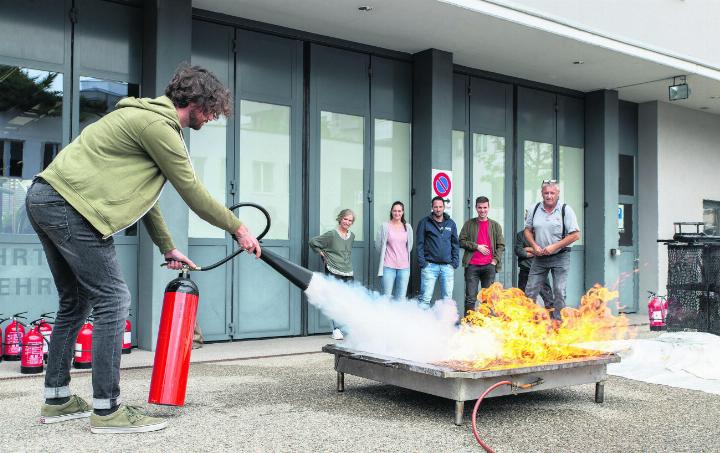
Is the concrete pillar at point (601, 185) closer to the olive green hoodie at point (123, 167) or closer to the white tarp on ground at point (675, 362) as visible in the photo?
the white tarp on ground at point (675, 362)

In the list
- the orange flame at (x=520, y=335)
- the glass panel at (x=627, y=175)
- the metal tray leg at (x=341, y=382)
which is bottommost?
the metal tray leg at (x=341, y=382)

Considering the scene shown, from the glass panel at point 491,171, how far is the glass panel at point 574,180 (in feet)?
6.10

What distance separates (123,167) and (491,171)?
9.88 m

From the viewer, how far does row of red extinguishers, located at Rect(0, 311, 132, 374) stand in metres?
7.25

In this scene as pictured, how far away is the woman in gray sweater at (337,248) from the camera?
415 inches

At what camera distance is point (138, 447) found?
4.34m

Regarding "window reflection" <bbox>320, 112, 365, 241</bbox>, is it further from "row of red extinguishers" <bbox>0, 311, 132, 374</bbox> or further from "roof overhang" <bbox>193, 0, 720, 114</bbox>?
"row of red extinguishers" <bbox>0, 311, 132, 374</bbox>

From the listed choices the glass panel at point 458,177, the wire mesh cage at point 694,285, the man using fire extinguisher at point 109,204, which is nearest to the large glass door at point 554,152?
the glass panel at point 458,177

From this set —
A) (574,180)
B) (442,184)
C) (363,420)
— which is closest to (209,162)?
(442,184)

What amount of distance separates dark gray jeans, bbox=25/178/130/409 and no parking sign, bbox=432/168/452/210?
25.9ft

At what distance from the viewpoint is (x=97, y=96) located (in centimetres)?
916

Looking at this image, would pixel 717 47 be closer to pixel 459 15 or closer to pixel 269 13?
pixel 459 15

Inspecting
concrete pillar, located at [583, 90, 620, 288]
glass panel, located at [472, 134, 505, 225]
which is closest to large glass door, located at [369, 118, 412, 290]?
glass panel, located at [472, 134, 505, 225]

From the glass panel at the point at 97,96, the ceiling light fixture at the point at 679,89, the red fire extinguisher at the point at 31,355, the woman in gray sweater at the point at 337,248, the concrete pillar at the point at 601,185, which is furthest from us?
the concrete pillar at the point at 601,185
